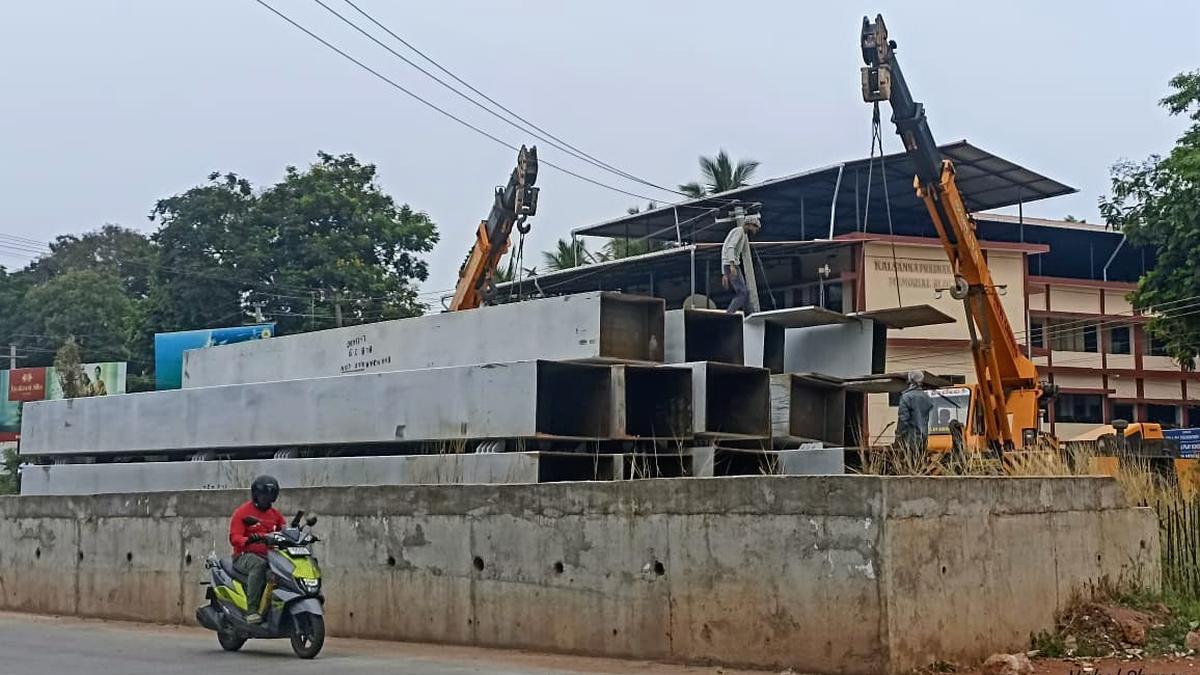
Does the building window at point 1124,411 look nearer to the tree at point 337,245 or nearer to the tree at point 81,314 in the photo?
the tree at point 337,245

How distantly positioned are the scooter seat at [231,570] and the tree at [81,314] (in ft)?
164

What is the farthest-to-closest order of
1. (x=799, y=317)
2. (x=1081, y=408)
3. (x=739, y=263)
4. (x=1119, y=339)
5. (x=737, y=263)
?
(x=1119, y=339) < (x=1081, y=408) < (x=739, y=263) < (x=737, y=263) < (x=799, y=317)

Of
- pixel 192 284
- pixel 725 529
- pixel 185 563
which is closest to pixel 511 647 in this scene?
pixel 725 529

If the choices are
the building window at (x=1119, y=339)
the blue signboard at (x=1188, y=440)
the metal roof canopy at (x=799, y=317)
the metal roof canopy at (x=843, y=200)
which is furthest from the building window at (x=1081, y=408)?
the metal roof canopy at (x=799, y=317)

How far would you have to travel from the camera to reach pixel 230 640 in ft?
40.9

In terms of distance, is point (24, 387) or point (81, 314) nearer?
point (24, 387)

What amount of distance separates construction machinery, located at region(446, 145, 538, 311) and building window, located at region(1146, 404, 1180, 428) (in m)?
32.9

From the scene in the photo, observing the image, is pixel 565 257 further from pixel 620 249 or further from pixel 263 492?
pixel 263 492

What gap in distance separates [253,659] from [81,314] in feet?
179

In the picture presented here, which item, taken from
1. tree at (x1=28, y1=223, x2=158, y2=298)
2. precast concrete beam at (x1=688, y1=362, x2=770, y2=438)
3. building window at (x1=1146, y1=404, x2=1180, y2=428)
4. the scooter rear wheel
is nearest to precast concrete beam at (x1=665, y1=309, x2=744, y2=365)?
precast concrete beam at (x1=688, y1=362, x2=770, y2=438)

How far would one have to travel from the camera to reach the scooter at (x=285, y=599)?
11477mm

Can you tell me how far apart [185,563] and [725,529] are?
7696mm

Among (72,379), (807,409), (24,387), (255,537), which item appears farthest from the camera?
(24,387)

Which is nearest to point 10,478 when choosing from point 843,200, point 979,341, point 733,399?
point 843,200
